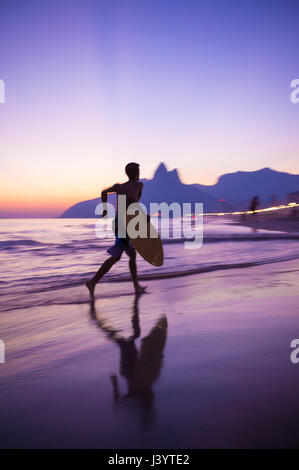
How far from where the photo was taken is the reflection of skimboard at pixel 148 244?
177 inches

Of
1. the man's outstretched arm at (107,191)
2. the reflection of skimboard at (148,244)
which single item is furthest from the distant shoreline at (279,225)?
the man's outstretched arm at (107,191)

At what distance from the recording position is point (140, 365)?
2080mm

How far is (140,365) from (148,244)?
286 centimetres

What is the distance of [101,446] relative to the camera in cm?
133

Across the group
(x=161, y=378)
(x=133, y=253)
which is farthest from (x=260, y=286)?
(x=161, y=378)

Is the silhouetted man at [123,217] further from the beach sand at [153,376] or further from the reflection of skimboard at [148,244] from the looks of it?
the beach sand at [153,376]

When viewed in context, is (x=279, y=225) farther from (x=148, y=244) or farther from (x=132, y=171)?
(x=132, y=171)

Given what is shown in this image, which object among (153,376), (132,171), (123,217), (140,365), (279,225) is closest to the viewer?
(153,376)

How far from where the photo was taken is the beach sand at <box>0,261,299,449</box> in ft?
4.55

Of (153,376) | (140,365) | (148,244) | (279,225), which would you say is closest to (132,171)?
(148,244)

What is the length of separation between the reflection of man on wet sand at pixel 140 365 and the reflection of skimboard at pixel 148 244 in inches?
69.3

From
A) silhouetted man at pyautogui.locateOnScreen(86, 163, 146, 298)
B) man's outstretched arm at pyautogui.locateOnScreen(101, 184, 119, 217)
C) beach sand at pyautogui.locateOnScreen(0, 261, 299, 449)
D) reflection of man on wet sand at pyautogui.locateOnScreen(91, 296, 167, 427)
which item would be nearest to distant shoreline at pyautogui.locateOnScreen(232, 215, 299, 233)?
silhouetted man at pyautogui.locateOnScreen(86, 163, 146, 298)

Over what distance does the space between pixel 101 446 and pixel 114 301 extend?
2.75 meters
